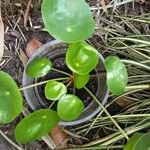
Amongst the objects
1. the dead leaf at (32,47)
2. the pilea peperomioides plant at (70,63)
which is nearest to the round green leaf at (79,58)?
the pilea peperomioides plant at (70,63)

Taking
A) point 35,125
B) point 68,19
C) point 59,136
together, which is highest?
point 68,19

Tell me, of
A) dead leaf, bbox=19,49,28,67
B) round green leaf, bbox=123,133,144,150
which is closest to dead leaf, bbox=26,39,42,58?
dead leaf, bbox=19,49,28,67

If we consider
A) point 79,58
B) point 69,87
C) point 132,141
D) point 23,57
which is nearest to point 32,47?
point 23,57

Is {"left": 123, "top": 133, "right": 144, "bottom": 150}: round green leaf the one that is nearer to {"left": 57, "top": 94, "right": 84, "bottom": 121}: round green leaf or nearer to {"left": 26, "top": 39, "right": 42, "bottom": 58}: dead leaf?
{"left": 57, "top": 94, "right": 84, "bottom": 121}: round green leaf

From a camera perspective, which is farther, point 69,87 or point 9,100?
point 69,87

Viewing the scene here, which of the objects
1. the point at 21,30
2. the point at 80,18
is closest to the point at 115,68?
the point at 80,18

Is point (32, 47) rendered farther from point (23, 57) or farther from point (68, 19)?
point (68, 19)

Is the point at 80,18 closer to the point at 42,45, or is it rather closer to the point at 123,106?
the point at 42,45

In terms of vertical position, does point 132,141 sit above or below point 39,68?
below
